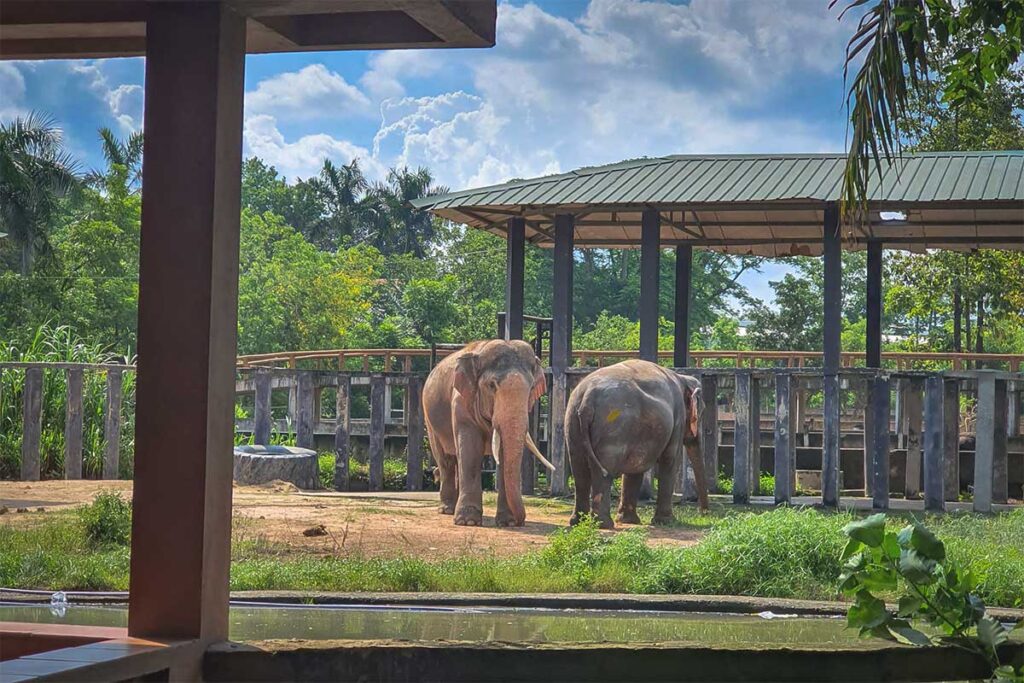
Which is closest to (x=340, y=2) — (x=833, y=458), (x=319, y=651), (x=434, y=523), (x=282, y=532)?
(x=319, y=651)

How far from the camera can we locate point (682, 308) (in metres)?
22.3

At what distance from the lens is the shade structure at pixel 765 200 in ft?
Result: 57.7

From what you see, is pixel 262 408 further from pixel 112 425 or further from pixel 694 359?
pixel 694 359

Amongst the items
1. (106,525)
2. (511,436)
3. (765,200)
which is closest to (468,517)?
(511,436)

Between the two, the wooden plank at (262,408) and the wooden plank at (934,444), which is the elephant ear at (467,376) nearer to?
the wooden plank at (934,444)

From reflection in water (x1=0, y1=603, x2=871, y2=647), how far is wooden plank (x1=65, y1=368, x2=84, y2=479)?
32.5 ft

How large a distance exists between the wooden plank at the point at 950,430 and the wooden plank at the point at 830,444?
1.19 metres

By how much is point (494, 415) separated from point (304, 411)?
6612mm

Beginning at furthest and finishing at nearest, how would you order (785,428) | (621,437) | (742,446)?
(742,446), (785,428), (621,437)

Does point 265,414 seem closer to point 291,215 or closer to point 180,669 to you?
point 180,669

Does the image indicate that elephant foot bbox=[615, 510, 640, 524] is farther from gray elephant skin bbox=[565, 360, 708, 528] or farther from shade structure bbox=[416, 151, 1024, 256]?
shade structure bbox=[416, 151, 1024, 256]

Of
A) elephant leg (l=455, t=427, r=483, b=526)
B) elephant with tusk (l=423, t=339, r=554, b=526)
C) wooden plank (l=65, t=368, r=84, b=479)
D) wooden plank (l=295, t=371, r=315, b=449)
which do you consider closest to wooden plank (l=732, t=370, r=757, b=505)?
elephant with tusk (l=423, t=339, r=554, b=526)

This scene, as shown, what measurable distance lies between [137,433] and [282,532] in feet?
25.3

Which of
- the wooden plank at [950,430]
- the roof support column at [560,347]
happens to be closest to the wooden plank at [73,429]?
the roof support column at [560,347]
